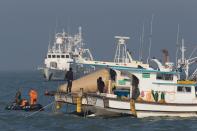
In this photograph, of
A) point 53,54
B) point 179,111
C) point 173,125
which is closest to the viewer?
point 173,125

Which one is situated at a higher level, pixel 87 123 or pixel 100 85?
pixel 100 85

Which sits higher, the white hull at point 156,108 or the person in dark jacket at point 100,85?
the person in dark jacket at point 100,85

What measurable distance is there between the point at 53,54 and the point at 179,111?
116937mm

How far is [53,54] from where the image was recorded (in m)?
162

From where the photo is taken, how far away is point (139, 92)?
46.7m

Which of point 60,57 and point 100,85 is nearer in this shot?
point 100,85

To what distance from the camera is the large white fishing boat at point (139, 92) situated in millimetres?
45625

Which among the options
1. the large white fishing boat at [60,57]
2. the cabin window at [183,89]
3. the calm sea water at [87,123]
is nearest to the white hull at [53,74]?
the large white fishing boat at [60,57]

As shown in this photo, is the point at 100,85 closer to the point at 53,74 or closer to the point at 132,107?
the point at 132,107

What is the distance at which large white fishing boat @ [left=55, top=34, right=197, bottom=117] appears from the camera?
45625 millimetres

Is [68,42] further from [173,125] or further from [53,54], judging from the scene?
[173,125]

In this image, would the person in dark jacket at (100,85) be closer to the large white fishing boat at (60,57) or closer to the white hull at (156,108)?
the white hull at (156,108)

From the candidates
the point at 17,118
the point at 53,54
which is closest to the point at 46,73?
the point at 53,54

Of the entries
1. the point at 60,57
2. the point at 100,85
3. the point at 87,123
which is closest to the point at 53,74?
the point at 60,57
